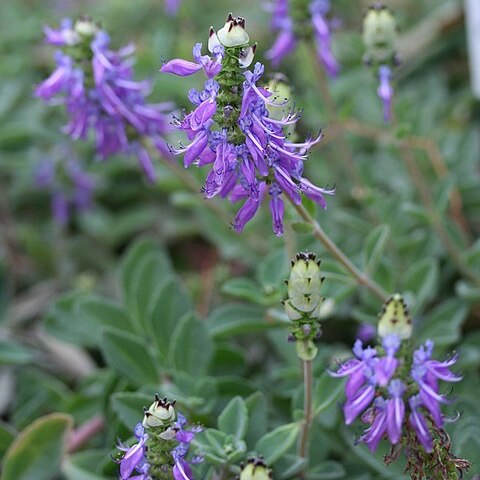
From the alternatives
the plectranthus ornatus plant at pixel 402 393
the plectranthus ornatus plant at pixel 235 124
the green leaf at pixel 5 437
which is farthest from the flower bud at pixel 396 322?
the green leaf at pixel 5 437

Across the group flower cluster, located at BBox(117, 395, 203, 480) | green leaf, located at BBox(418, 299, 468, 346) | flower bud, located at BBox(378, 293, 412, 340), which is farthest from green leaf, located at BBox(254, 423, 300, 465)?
green leaf, located at BBox(418, 299, 468, 346)

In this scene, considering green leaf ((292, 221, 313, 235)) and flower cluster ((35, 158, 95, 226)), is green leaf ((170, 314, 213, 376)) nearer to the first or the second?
green leaf ((292, 221, 313, 235))

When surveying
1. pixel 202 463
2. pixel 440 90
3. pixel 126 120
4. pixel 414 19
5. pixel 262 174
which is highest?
pixel 414 19

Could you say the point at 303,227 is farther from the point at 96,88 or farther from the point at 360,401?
the point at 96,88

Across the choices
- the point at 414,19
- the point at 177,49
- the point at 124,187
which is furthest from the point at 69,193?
the point at 414,19

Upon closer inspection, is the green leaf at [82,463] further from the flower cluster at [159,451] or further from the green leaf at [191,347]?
the flower cluster at [159,451]

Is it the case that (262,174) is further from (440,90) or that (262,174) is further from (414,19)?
(414,19)

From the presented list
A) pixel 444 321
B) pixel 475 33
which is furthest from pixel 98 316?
pixel 475 33
